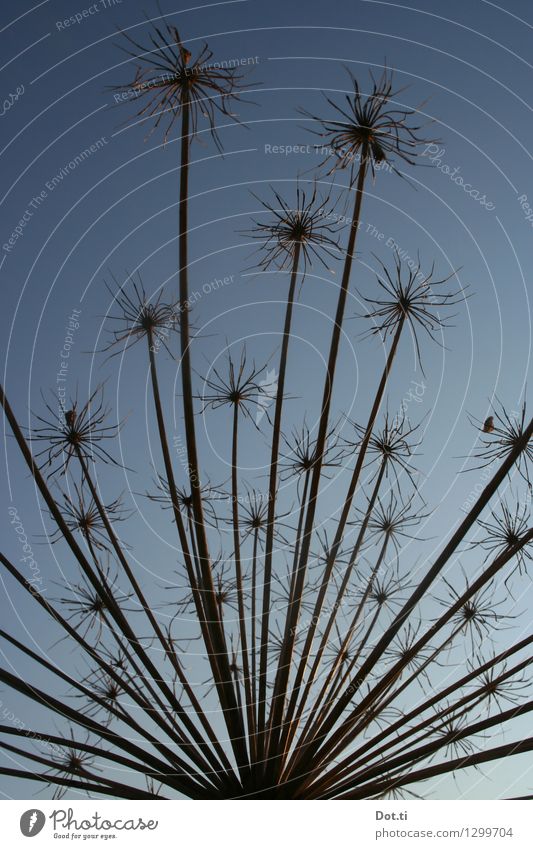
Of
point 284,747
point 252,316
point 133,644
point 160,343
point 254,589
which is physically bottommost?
point 284,747

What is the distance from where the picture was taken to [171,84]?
34.7 ft

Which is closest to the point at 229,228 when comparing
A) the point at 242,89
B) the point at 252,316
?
the point at 252,316

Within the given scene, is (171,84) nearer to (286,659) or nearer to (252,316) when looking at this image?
(252,316)

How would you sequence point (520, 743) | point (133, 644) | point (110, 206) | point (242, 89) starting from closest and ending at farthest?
point (520, 743)
point (133, 644)
point (242, 89)
point (110, 206)

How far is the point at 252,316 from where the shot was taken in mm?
14047

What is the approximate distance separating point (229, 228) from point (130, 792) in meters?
9.09

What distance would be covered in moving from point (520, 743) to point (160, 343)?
26.1ft

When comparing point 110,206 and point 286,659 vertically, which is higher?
point 110,206

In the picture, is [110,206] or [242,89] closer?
[242,89]
